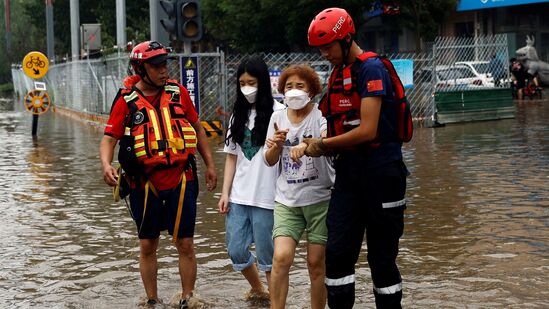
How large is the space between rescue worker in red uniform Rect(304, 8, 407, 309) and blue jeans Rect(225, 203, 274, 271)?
804mm

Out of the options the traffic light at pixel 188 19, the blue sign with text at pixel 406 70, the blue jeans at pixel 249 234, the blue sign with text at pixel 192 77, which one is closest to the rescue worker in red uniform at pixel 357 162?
the blue jeans at pixel 249 234

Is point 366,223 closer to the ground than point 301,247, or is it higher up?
higher up

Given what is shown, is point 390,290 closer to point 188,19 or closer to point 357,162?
point 357,162

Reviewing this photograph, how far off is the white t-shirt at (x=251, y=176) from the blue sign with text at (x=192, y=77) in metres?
13.5

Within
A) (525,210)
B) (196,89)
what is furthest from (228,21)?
(525,210)

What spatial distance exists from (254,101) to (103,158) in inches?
38.2

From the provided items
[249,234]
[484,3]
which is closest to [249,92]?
[249,234]

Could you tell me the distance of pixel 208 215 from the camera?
1026 centimetres

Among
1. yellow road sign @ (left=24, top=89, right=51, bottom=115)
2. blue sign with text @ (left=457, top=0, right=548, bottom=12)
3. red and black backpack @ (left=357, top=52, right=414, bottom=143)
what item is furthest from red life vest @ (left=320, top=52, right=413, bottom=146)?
blue sign with text @ (left=457, top=0, right=548, bottom=12)

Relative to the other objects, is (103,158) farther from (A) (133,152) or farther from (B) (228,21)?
(B) (228,21)

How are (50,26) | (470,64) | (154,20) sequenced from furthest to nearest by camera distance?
(50,26)
(470,64)
(154,20)

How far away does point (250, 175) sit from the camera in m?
6.18

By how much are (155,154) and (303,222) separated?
3.30 feet

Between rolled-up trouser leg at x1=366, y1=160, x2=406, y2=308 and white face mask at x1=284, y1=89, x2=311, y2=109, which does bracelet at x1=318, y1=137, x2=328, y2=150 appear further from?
white face mask at x1=284, y1=89, x2=311, y2=109
